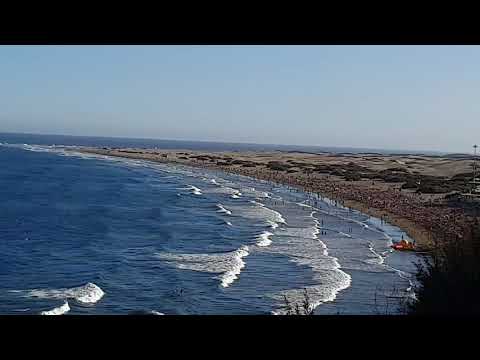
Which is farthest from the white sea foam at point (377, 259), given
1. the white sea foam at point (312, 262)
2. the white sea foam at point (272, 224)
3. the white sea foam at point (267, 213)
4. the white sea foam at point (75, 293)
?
the white sea foam at point (75, 293)

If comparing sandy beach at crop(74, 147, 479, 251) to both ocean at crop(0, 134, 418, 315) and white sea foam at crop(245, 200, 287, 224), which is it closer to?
ocean at crop(0, 134, 418, 315)

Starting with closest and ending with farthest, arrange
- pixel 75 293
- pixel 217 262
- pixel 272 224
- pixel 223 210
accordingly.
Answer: pixel 75 293 → pixel 217 262 → pixel 272 224 → pixel 223 210

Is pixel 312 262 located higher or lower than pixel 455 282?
lower

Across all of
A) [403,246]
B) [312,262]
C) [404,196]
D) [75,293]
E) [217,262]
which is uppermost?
[404,196]

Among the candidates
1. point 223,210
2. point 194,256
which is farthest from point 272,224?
point 194,256

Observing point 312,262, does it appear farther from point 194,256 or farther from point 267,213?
point 267,213
